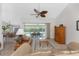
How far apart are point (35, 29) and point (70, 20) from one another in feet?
1.78

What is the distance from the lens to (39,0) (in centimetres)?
262

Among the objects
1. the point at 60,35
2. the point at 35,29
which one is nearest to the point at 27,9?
the point at 35,29

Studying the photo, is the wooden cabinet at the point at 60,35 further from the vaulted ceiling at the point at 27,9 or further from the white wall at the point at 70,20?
the vaulted ceiling at the point at 27,9

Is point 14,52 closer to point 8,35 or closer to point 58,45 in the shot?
point 8,35

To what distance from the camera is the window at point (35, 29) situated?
2.74 m

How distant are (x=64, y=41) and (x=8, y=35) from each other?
33.8 inches

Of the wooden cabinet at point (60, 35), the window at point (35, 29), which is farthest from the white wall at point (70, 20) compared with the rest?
the window at point (35, 29)

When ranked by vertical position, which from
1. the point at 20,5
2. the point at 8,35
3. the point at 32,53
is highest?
the point at 20,5

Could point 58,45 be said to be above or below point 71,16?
below

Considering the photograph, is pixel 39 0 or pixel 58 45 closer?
pixel 39 0

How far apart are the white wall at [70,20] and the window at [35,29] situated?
0.80 feet

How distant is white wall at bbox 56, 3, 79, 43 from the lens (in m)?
2.71

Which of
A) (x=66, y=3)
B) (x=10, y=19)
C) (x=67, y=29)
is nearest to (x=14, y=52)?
(x=10, y=19)

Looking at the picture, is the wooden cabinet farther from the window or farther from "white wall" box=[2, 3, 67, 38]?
the window
